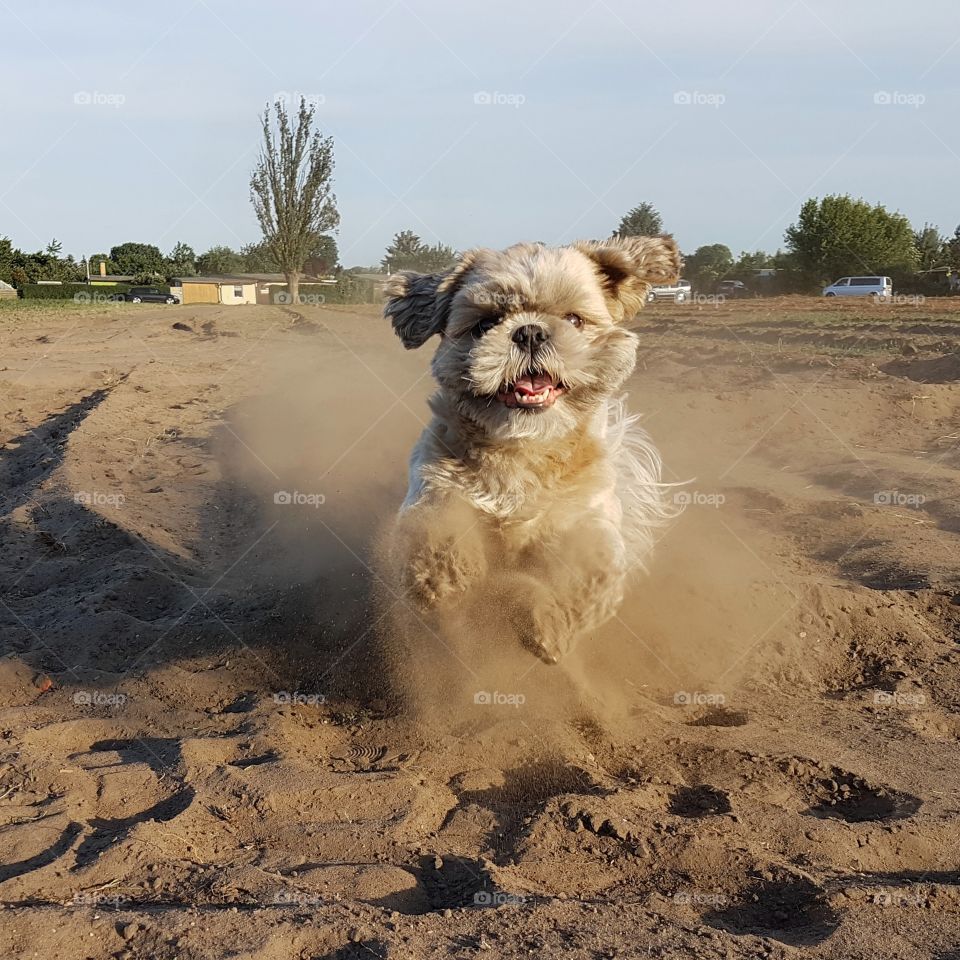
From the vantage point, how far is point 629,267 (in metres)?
6.57

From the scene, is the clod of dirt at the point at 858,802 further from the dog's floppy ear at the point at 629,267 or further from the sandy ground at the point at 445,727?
the dog's floppy ear at the point at 629,267

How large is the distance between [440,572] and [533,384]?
112 cm

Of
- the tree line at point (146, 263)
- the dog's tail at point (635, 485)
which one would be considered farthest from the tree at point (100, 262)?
the dog's tail at point (635, 485)

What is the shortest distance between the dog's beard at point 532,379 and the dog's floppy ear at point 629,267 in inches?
24.4

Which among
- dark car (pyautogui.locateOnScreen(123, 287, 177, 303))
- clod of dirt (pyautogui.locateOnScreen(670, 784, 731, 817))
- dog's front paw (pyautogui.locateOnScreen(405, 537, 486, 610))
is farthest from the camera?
dark car (pyautogui.locateOnScreen(123, 287, 177, 303))

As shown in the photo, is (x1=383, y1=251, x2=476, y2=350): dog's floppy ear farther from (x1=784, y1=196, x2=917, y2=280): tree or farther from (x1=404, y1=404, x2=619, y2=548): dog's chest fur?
(x1=784, y1=196, x2=917, y2=280): tree

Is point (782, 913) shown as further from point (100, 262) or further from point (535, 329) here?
point (100, 262)

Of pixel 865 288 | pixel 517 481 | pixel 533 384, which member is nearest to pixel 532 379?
pixel 533 384

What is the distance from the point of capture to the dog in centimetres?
572

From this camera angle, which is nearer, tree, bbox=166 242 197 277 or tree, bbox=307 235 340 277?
tree, bbox=307 235 340 277

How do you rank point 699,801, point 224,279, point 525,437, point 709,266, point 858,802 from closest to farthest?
point 699,801
point 858,802
point 525,437
point 709,266
point 224,279

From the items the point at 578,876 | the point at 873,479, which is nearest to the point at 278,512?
the point at 873,479

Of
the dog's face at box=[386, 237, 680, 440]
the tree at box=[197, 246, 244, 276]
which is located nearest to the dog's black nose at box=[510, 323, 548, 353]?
the dog's face at box=[386, 237, 680, 440]

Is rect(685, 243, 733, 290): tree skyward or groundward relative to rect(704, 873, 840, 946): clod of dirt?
skyward
